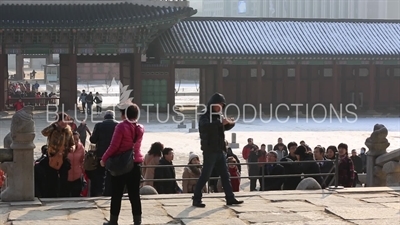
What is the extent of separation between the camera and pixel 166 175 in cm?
1204

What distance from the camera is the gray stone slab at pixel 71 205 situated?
10.2 meters

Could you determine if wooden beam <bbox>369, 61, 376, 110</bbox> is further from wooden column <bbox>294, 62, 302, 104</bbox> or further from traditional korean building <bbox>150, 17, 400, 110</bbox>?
wooden column <bbox>294, 62, 302, 104</bbox>

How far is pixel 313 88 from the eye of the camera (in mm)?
36781

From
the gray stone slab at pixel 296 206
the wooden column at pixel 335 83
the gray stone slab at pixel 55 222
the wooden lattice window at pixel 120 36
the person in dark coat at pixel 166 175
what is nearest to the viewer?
the gray stone slab at pixel 55 222

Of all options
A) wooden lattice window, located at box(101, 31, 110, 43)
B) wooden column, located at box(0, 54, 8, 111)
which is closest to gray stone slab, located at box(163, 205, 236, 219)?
wooden lattice window, located at box(101, 31, 110, 43)

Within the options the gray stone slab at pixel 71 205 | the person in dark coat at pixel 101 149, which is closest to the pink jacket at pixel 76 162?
the person in dark coat at pixel 101 149

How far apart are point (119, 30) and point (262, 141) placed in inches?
434

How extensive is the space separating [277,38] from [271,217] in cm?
2719

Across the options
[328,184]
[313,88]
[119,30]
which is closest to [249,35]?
[313,88]

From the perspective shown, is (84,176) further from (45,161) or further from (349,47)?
(349,47)

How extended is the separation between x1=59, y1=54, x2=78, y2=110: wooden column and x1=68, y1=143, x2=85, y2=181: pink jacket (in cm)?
2212

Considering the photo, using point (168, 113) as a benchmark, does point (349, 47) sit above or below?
above

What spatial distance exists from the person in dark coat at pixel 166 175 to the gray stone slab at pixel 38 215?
7.70ft

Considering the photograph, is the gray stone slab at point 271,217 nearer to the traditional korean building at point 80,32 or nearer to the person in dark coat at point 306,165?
the person in dark coat at point 306,165
